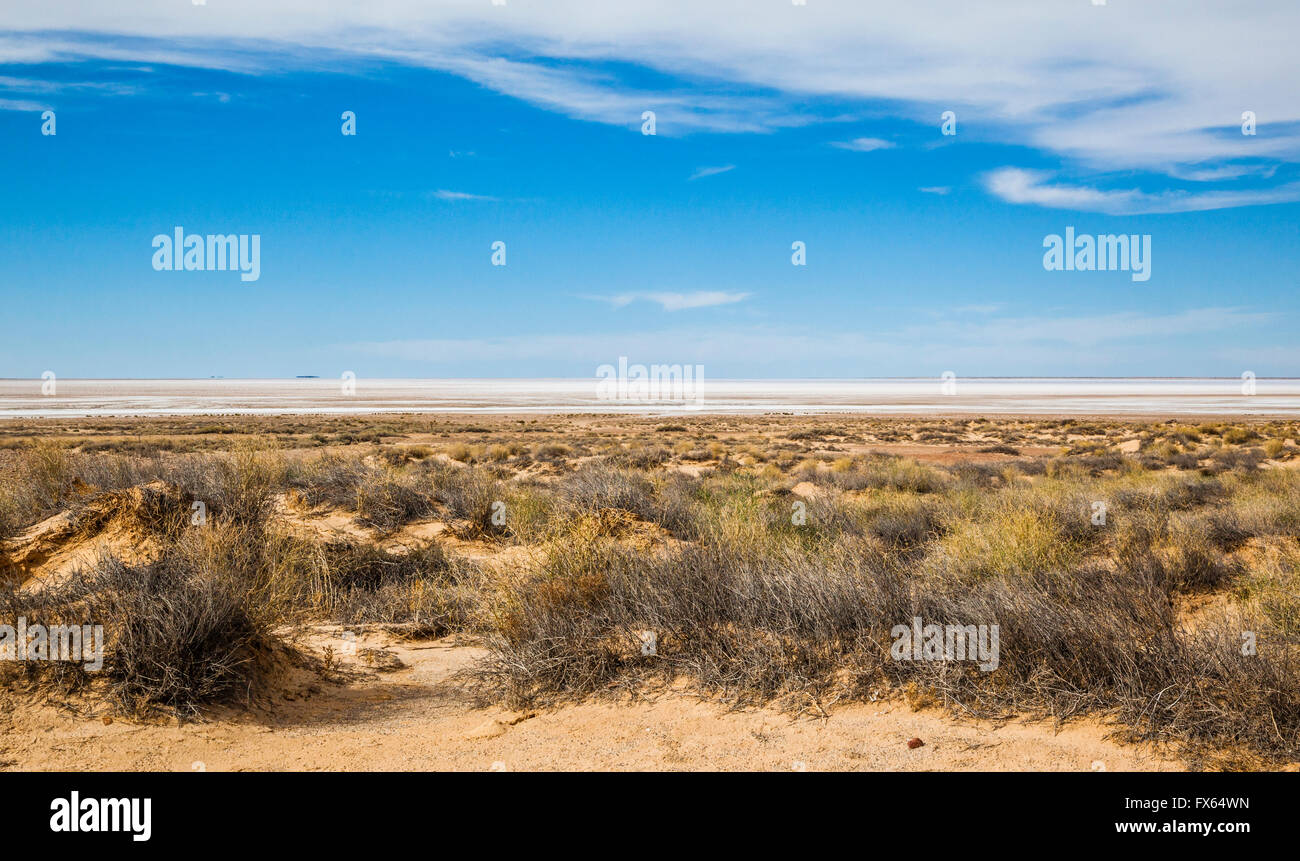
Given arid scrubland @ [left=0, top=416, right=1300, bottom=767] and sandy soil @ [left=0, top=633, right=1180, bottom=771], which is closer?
sandy soil @ [left=0, top=633, right=1180, bottom=771]

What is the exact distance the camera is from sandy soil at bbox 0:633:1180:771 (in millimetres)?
4504

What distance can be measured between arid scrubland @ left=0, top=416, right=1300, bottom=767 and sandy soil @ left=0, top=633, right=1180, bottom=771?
0.20 meters

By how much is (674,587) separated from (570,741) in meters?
1.89

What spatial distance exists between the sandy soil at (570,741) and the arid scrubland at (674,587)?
0.20 meters

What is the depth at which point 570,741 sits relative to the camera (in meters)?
4.99

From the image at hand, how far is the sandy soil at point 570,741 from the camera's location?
4.50 m

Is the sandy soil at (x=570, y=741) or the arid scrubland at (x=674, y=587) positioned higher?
the arid scrubland at (x=674, y=587)

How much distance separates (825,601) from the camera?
19.9ft

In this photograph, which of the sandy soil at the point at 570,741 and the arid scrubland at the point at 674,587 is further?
the arid scrubland at the point at 674,587

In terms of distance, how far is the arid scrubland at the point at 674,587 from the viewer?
509cm

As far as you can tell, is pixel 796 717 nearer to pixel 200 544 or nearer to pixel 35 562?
pixel 200 544

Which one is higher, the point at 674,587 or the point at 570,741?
the point at 674,587

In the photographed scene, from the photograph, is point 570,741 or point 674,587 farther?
point 674,587
